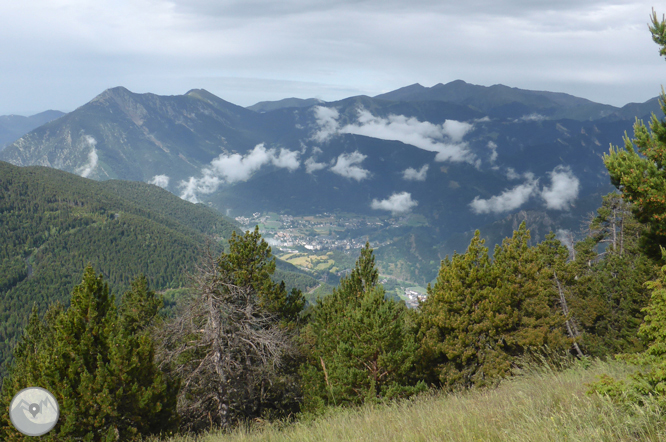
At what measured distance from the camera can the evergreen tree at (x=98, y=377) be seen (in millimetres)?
11680

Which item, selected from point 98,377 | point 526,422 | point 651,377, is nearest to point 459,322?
point 651,377

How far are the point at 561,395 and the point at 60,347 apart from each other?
44.2 feet

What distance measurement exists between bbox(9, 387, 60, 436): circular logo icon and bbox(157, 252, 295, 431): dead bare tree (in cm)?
440

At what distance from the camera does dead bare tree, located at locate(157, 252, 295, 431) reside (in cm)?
1600

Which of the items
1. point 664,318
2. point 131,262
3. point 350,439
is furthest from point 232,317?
point 131,262

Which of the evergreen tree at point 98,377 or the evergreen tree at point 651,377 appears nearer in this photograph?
the evergreen tree at point 651,377

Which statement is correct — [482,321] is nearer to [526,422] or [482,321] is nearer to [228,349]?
[228,349]

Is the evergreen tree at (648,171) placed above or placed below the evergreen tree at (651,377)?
above

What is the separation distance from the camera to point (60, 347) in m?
12.1

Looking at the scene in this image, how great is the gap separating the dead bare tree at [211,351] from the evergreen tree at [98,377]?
2.08 metres

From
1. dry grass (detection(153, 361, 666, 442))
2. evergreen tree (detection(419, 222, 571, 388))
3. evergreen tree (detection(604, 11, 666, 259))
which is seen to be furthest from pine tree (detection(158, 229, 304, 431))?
evergreen tree (detection(604, 11, 666, 259))

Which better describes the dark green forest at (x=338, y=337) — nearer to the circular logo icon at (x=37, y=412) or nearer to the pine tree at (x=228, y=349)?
the pine tree at (x=228, y=349)

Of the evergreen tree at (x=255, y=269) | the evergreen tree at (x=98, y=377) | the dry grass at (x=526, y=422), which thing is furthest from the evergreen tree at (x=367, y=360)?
the dry grass at (x=526, y=422)

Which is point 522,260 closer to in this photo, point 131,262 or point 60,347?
point 60,347
